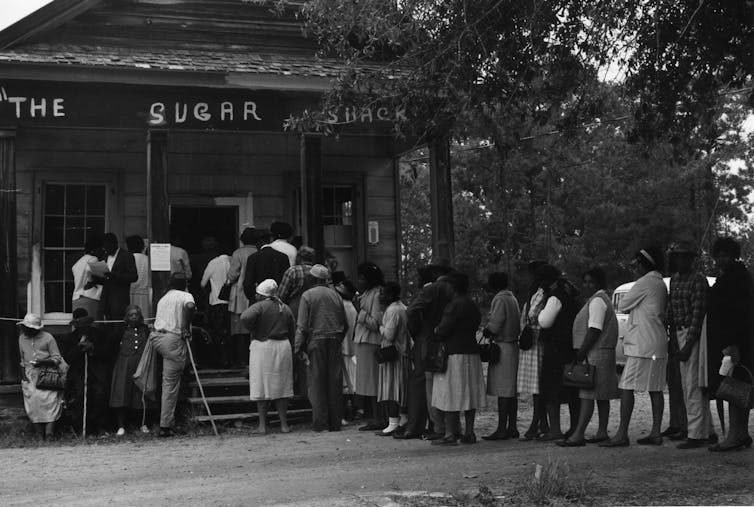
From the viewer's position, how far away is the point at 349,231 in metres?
15.7

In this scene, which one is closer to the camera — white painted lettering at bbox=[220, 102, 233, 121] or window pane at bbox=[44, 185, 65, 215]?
white painted lettering at bbox=[220, 102, 233, 121]

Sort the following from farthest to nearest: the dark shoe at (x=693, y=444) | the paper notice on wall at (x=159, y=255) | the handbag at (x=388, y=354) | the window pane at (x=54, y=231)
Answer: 1. the window pane at (x=54, y=231)
2. the paper notice on wall at (x=159, y=255)
3. the handbag at (x=388, y=354)
4. the dark shoe at (x=693, y=444)

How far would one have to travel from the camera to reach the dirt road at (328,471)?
7656 mm

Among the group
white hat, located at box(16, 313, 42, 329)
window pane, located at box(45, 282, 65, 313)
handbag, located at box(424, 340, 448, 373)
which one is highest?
window pane, located at box(45, 282, 65, 313)

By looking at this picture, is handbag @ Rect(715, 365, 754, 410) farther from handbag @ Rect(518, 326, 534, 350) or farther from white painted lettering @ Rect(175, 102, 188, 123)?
white painted lettering @ Rect(175, 102, 188, 123)

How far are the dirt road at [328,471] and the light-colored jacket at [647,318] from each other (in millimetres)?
970

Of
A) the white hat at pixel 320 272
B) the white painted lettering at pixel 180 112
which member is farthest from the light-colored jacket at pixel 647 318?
the white painted lettering at pixel 180 112

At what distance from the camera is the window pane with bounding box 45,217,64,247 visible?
46.7 ft

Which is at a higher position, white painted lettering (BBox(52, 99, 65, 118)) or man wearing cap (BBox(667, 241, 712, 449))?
white painted lettering (BBox(52, 99, 65, 118))

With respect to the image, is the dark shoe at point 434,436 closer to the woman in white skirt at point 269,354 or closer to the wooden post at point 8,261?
the woman in white skirt at point 269,354

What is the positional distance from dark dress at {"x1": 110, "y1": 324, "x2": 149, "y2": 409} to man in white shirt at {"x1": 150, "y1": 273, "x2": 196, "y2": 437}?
0.24 meters

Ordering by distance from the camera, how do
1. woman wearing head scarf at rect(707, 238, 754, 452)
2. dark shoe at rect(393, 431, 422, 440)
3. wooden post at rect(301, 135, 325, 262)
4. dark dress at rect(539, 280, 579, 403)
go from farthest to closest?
wooden post at rect(301, 135, 325, 262), dark shoe at rect(393, 431, 422, 440), dark dress at rect(539, 280, 579, 403), woman wearing head scarf at rect(707, 238, 754, 452)

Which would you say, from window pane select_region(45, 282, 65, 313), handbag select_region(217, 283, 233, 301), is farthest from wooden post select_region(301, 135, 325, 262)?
window pane select_region(45, 282, 65, 313)

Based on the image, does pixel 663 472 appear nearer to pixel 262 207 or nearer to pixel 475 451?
pixel 475 451
